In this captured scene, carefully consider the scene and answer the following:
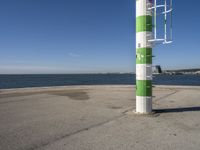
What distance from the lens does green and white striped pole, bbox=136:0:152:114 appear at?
353 inches

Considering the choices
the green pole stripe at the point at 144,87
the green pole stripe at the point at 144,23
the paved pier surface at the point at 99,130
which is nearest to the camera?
the paved pier surface at the point at 99,130

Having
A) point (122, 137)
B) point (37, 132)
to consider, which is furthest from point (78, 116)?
point (122, 137)

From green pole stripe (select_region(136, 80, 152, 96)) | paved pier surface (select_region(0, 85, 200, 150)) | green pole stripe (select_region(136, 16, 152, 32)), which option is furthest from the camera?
green pole stripe (select_region(136, 80, 152, 96))

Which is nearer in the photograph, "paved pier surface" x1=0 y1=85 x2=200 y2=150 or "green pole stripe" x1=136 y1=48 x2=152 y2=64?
"paved pier surface" x1=0 y1=85 x2=200 y2=150

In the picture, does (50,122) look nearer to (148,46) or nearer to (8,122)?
(8,122)

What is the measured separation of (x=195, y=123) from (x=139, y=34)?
3942mm

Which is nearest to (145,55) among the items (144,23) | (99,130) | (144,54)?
(144,54)

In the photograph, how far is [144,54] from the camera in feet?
29.5

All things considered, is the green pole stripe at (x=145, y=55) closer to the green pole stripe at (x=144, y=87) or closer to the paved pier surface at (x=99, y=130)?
the green pole stripe at (x=144, y=87)

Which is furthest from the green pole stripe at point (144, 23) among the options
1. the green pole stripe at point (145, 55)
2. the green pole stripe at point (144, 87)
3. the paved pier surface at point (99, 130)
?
the paved pier surface at point (99, 130)

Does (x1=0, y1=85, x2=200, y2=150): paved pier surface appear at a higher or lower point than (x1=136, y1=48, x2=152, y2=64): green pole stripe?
lower

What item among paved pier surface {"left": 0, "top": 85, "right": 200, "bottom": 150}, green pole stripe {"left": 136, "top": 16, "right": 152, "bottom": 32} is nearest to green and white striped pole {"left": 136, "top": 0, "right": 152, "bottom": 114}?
green pole stripe {"left": 136, "top": 16, "right": 152, "bottom": 32}

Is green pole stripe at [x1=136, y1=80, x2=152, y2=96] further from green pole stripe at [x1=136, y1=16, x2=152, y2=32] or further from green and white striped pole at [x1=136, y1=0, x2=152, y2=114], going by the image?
green pole stripe at [x1=136, y1=16, x2=152, y2=32]

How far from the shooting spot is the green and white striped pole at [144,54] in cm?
897
